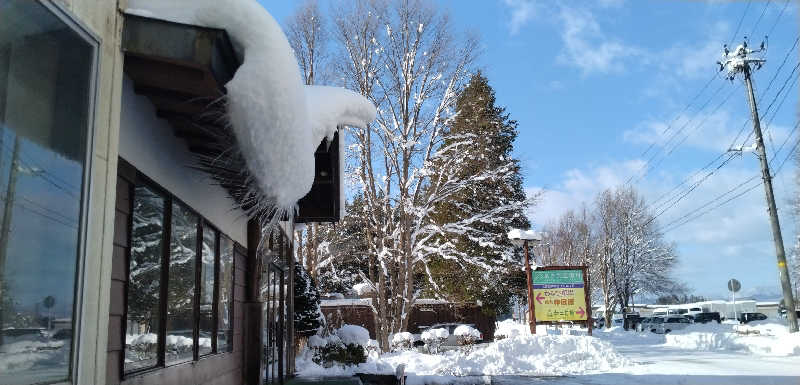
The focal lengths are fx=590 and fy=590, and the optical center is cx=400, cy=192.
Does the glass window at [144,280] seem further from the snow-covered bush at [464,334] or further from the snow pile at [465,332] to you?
the snow pile at [465,332]

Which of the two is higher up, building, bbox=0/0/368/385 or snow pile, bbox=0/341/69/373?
building, bbox=0/0/368/385

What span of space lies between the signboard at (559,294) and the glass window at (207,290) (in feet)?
40.5

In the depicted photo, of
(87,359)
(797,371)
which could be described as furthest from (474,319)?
(87,359)

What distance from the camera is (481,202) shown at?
24.0m

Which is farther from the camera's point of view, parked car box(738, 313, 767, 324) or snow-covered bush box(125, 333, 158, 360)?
parked car box(738, 313, 767, 324)

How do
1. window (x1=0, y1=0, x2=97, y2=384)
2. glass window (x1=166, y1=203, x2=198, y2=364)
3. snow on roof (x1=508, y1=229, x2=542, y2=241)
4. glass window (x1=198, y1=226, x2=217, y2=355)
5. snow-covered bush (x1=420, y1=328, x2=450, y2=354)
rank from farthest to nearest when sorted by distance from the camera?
1. snow-covered bush (x1=420, y1=328, x2=450, y2=354)
2. snow on roof (x1=508, y1=229, x2=542, y2=241)
3. glass window (x1=198, y1=226, x2=217, y2=355)
4. glass window (x1=166, y1=203, x2=198, y2=364)
5. window (x1=0, y1=0, x2=97, y2=384)

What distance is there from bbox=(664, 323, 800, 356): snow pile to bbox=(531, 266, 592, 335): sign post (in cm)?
611

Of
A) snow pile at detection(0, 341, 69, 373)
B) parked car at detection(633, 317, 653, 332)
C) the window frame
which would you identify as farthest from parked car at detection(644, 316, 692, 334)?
snow pile at detection(0, 341, 69, 373)

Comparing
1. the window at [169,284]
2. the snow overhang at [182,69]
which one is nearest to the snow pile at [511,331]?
the window at [169,284]

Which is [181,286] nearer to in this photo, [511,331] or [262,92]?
[262,92]

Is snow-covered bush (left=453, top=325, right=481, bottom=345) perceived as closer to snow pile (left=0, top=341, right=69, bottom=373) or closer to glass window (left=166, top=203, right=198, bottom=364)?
glass window (left=166, top=203, right=198, bottom=364)

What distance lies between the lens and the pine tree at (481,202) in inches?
773

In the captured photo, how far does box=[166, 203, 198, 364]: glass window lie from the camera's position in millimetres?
4203

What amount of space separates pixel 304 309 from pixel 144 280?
35.2 feet
